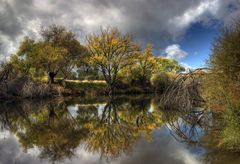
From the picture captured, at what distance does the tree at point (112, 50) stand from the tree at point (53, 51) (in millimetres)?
5506

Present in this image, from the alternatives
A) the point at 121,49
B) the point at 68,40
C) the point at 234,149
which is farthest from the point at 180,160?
the point at 68,40

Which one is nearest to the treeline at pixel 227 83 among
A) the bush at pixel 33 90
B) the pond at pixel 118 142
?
the pond at pixel 118 142

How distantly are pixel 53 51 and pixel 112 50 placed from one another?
29.3ft

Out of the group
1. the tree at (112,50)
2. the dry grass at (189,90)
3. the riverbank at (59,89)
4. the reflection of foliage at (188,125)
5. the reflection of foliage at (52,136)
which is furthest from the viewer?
the tree at (112,50)

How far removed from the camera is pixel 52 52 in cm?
4716

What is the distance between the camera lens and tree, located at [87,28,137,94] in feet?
153

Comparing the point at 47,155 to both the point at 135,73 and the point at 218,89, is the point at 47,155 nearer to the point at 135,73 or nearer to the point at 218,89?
the point at 218,89

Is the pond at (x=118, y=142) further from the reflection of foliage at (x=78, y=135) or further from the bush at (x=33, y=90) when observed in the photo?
the bush at (x=33, y=90)

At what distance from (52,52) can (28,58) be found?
15.4 feet

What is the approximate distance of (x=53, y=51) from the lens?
1866 inches

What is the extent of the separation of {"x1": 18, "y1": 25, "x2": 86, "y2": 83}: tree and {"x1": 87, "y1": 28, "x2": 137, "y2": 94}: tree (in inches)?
217

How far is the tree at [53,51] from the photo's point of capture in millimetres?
47438

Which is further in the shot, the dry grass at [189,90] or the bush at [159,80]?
the bush at [159,80]

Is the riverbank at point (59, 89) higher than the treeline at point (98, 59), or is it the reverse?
the treeline at point (98, 59)
